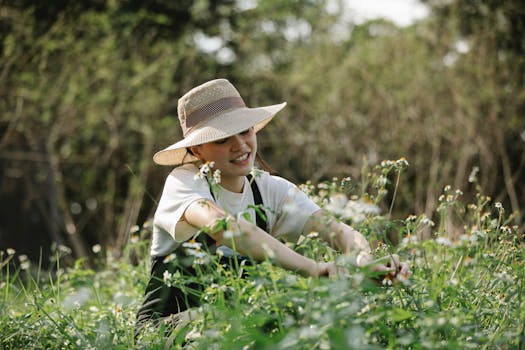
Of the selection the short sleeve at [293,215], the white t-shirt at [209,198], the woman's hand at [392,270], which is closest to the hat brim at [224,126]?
the white t-shirt at [209,198]

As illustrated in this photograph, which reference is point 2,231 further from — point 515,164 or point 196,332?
point 196,332

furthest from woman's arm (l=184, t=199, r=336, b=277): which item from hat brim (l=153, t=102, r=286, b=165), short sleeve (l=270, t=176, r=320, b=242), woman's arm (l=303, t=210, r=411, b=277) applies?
short sleeve (l=270, t=176, r=320, b=242)

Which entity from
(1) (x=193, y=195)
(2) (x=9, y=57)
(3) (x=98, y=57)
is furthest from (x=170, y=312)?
(3) (x=98, y=57)

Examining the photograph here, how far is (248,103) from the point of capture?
30.5 feet

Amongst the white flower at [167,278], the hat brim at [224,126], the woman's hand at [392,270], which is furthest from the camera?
the hat brim at [224,126]

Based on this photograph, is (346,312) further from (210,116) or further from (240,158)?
(210,116)

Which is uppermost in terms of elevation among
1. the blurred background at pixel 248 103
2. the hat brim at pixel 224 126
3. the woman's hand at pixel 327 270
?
the hat brim at pixel 224 126

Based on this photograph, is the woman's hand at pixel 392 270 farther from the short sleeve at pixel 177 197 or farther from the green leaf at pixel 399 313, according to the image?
the short sleeve at pixel 177 197

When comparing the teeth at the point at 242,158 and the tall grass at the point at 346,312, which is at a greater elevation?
the teeth at the point at 242,158

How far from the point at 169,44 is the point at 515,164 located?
4.66 metres

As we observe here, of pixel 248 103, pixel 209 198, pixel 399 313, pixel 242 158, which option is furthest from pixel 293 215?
pixel 248 103

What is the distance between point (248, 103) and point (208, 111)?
21.4ft

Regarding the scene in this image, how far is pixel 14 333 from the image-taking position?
2.56 metres

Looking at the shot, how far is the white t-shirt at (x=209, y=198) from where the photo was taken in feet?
8.13
